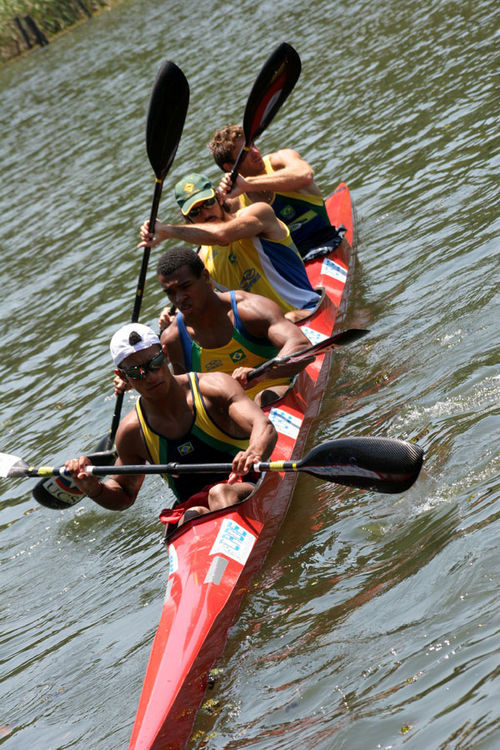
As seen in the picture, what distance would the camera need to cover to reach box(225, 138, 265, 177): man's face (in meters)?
8.92

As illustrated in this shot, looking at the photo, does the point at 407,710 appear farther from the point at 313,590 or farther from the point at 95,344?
the point at 95,344

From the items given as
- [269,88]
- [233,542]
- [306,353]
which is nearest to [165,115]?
[269,88]

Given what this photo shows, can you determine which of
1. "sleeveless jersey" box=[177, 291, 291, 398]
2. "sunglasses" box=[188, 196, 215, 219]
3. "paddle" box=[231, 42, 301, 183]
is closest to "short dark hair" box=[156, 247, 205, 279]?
"sleeveless jersey" box=[177, 291, 291, 398]

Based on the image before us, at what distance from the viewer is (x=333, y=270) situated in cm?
962

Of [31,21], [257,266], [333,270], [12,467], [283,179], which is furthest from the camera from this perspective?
→ [31,21]

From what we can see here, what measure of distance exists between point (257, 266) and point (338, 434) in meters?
1.70

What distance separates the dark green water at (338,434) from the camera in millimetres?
4613

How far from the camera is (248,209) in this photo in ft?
26.2

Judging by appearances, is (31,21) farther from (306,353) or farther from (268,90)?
(306,353)

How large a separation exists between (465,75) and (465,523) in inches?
389

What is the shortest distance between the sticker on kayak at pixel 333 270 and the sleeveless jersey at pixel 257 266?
3.62 ft

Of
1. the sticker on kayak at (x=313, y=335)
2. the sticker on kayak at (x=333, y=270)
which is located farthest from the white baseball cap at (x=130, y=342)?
the sticker on kayak at (x=333, y=270)

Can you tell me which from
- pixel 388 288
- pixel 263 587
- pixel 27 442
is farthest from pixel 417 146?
→ pixel 263 587

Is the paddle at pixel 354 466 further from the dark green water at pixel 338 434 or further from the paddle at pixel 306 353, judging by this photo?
the paddle at pixel 306 353
